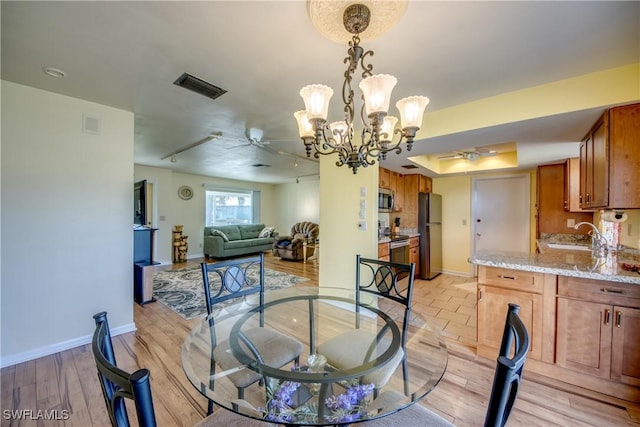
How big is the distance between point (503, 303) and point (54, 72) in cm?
416

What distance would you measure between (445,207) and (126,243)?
18.0 ft

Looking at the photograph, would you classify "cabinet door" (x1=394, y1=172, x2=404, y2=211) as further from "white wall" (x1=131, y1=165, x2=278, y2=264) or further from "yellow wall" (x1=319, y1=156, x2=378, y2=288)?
"white wall" (x1=131, y1=165, x2=278, y2=264)

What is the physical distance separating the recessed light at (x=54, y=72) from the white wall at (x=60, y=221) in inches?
17.0

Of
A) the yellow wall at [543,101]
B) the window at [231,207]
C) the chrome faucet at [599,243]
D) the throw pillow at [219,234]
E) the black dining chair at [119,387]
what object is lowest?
the throw pillow at [219,234]

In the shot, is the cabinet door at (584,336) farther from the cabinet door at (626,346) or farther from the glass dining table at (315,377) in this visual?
the glass dining table at (315,377)

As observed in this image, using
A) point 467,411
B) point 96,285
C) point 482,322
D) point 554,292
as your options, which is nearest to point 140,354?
point 96,285

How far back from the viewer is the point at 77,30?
5.13ft

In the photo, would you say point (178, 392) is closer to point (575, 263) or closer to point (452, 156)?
point (575, 263)

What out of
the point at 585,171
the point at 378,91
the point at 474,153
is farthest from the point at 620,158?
the point at 474,153

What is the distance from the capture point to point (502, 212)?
4.82 m

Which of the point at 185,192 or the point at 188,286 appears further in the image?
the point at 185,192

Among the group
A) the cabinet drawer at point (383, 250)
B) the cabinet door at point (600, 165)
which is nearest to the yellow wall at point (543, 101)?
the cabinet door at point (600, 165)

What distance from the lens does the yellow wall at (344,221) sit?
320 cm

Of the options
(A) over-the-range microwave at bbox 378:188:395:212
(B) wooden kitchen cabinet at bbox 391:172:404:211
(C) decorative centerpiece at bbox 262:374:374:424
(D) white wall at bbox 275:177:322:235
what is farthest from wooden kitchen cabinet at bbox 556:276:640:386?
(D) white wall at bbox 275:177:322:235
